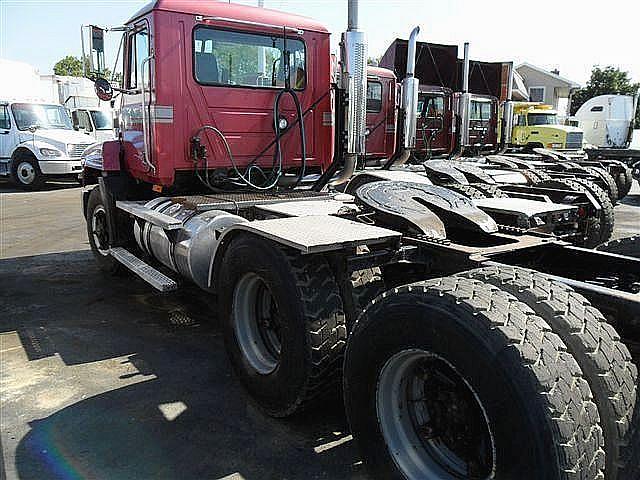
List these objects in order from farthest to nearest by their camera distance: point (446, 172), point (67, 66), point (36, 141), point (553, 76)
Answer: point (67, 66)
point (553, 76)
point (36, 141)
point (446, 172)

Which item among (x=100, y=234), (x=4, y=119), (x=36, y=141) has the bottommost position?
(x=100, y=234)

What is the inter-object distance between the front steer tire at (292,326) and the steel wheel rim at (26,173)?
56.1ft

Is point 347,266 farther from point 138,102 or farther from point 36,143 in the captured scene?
point 36,143

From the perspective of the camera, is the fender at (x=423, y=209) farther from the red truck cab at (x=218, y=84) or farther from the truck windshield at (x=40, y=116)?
the truck windshield at (x=40, y=116)

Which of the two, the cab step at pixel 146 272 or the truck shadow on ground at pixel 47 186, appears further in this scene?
the truck shadow on ground at pixel 47 186

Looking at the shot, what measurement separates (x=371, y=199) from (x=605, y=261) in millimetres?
1570

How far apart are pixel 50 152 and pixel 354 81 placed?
1513 centimetres

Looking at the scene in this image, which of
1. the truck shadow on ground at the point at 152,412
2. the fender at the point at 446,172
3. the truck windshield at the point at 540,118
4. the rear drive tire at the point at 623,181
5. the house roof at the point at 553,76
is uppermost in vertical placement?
the house roof at the point at 553,76

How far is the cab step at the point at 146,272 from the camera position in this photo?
5.27 metres

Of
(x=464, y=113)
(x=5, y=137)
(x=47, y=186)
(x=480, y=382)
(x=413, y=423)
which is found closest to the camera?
(x=480, y=382)

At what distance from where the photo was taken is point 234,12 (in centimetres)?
588

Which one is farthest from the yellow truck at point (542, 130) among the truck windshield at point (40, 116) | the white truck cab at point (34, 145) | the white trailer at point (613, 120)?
the truck windshield at point (40, 116)

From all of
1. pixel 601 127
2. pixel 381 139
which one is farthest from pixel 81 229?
pixel 601 127

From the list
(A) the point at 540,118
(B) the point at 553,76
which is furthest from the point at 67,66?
(A) the point at 540,118
